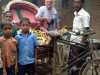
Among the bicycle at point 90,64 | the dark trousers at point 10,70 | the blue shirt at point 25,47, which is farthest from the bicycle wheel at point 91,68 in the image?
the dark trousers at point 10,70

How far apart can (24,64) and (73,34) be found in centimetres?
132

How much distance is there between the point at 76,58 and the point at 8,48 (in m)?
1.59

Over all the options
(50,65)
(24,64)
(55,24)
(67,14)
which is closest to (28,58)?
(24,64)

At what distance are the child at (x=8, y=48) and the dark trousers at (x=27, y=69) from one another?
33cm

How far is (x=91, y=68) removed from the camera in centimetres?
949

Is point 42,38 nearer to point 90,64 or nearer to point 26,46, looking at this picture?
point 26,46

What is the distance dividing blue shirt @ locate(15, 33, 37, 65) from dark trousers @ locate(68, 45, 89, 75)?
38.4 inches

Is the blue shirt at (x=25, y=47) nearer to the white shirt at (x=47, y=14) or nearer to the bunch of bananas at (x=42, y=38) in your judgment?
the bunch of bananas at (x=42, y=38)

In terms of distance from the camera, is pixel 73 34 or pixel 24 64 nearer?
pixel 24 64

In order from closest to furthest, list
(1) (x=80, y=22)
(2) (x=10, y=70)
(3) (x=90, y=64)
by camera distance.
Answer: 1. (2) (x=10, y=70)
2. (3) (x=90, y=64)
3. (1) (x=80, y=22)

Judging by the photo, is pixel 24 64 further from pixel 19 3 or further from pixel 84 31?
pixel 19 3

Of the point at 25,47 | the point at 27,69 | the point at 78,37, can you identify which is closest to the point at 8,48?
the point at 25,47

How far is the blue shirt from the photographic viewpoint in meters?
9.26

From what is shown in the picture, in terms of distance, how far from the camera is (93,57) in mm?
9422
